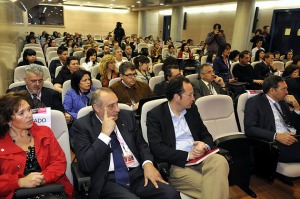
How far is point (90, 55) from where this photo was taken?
210 inches

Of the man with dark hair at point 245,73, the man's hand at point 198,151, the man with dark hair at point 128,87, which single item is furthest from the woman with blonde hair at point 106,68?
the man with dark hair at point 245,73

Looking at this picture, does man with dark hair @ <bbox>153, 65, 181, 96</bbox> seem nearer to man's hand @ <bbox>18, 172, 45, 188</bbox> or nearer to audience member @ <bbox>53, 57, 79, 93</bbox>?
audience member @ <bbox>53, 57, 79, 93</bbox>

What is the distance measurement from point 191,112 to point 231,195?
1018mm

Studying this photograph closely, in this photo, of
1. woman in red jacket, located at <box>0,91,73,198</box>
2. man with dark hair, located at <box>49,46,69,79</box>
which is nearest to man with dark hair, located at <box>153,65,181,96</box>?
woman in red jacket, located at <box>0,91,73,198</box>

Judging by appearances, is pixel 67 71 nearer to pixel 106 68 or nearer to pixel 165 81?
pixel 106 68

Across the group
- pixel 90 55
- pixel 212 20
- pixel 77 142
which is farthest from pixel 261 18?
pixel 77 142

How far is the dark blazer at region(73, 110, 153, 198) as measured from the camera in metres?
1.73

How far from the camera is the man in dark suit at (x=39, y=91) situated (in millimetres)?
2643

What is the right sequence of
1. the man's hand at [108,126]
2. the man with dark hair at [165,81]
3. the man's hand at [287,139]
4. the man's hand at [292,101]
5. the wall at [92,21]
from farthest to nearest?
1. the wall at [92,21]
2. the man with dark hair at [165,81]
3. the man's hand at [292,101]
4. the man's hand at [287,139]
5. the man's hand at [108,126]

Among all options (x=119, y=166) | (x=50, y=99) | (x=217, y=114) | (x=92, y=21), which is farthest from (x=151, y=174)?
(x=92, y=21)

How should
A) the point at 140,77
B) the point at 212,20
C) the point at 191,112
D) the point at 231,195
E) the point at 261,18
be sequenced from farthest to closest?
the point at 212,20 < the point at 261,18 < the point at 140,77 < the point at 231,195 < the point at 191,112

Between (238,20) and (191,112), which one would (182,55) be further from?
(191,112)

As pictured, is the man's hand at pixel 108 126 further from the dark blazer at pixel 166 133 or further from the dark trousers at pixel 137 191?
the dark blazer at pixel 166 133

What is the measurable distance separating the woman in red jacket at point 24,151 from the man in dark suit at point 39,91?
0.82 meters
